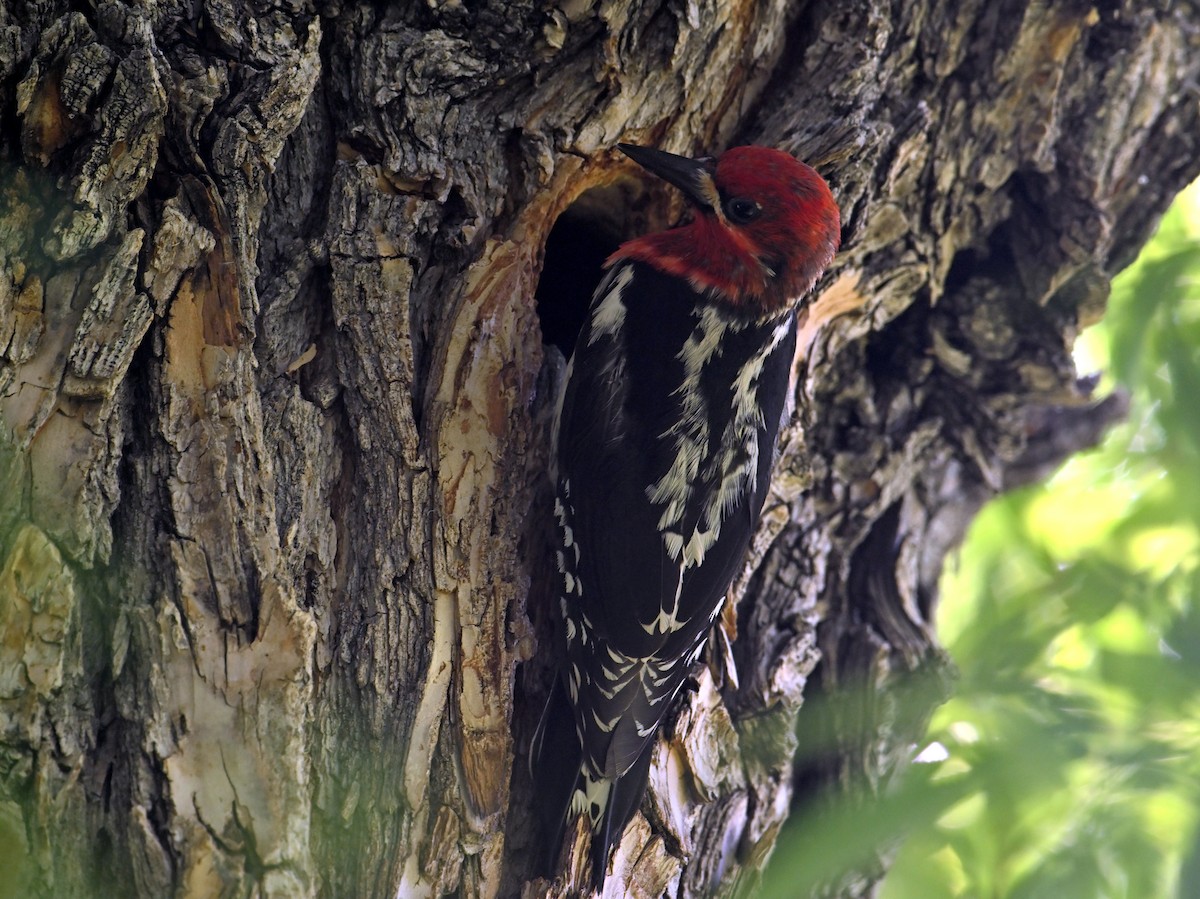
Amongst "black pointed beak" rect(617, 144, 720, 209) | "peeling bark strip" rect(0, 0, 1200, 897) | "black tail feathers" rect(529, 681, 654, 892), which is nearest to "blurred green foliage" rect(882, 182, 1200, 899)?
"peeling bark strip" rect(0, 0, 1200, 897)

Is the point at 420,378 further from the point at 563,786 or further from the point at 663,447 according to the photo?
the point at 563,786

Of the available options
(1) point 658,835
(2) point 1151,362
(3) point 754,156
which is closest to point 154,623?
(1) point 658,835

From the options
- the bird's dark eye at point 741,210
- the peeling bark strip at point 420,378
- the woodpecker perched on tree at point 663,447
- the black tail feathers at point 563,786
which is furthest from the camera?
the bird's dark eye at point 741,210

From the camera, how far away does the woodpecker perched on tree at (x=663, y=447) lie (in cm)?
236

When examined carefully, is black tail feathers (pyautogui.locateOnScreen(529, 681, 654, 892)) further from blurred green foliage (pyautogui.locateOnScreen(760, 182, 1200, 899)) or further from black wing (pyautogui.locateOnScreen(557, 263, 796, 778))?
blurred green foliage (pyautogui.locateOnScreen(760, 182, 1200, 899))

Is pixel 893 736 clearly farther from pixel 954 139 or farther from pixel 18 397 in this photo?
pixel 18 397

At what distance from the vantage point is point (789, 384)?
2885mm

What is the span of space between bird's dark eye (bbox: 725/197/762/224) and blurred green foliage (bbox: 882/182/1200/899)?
44.3 inches

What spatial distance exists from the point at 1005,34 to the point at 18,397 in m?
2.56

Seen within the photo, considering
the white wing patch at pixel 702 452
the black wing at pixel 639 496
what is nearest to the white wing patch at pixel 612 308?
the black wing at pixel 639 496

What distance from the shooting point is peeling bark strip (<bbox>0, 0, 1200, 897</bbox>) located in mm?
1831

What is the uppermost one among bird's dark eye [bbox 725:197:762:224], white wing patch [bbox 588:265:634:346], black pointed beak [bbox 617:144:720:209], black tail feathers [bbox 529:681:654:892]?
black pointed beak [bbox 617:144:720:209]

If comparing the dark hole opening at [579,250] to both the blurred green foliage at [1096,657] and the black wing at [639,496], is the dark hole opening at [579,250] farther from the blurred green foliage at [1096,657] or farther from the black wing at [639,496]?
the blurred green foliage at [1096,657]

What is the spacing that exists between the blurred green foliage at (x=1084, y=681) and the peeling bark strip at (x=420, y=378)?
177mm
